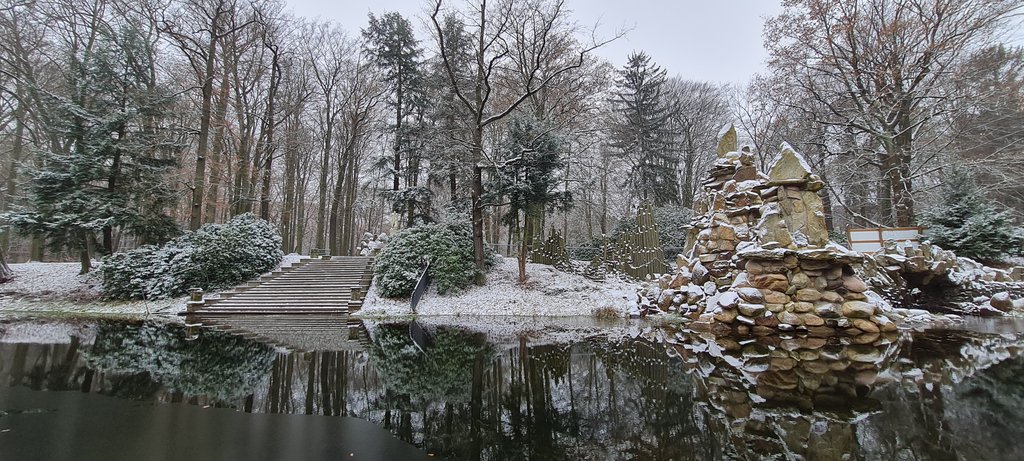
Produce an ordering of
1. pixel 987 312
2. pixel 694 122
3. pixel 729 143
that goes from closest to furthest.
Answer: pixel 987 312
pixel 729 143
pixel 694 122

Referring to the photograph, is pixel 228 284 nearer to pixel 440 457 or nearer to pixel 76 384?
pixel 76 384

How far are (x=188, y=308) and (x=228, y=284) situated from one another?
206 centimetres

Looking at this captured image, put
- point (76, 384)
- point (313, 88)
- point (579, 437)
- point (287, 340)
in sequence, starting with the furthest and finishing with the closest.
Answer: point (313, 88)
point (287, 340)
point (76, 384)
point (579, 437)

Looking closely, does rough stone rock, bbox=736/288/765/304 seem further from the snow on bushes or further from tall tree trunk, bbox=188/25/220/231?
tall tree trunk, bbox=188/25/220/231

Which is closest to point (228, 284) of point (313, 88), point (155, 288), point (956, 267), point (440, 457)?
point (155, 288)

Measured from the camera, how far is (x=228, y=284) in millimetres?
14234

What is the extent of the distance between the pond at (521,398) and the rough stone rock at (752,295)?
3.19ft

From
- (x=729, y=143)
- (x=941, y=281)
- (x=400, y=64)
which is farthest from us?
(x=400, y=64)

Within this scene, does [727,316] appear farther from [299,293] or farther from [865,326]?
[299,293]

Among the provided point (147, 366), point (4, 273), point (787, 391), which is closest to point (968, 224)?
point (787, 391)

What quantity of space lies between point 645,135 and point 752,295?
641 inches

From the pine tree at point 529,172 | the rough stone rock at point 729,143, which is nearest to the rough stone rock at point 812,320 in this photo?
the rough stone rock at point 729,143

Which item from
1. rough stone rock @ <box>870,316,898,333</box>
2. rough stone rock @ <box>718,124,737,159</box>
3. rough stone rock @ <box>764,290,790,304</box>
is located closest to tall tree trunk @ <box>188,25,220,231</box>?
rough stone rock @ <box>718,124,737,159</box>

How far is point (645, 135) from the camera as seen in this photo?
2308 cm
